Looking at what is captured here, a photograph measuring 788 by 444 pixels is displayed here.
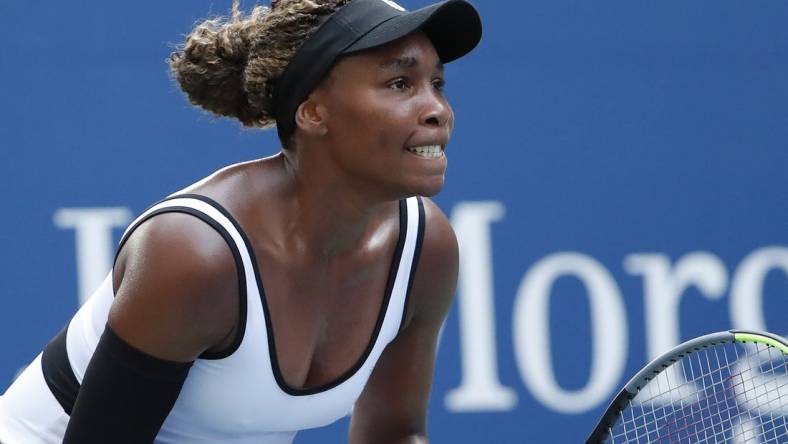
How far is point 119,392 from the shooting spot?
5.33ft

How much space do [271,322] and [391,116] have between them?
0.31 metres

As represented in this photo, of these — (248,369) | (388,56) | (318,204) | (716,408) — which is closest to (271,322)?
(248,369)

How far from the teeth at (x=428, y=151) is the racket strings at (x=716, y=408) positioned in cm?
57

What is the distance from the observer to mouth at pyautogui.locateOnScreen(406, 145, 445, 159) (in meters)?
1.65

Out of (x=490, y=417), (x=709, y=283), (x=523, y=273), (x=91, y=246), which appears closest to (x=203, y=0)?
(x=91, y=246)

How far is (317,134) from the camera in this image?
1.69m

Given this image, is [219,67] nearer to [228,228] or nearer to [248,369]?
[228,228]

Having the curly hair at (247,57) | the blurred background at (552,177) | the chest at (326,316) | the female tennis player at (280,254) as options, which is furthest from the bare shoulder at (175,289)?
the blurred background at (552,177)

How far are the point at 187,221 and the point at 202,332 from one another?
0.46 feet

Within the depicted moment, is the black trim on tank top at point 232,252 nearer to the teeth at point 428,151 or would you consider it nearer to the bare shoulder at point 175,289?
the bare shoulder at point 175,289

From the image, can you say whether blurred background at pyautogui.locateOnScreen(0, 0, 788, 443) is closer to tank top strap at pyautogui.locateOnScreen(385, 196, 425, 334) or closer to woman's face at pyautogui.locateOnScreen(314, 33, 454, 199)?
tank top strap at pyautogui.locateOnScreen(385, 196, 425, 334)

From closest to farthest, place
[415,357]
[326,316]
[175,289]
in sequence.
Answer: [175,289], [326,316], [415,357]

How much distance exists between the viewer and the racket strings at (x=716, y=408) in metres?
2.12

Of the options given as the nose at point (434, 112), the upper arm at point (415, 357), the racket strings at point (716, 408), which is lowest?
the racket strings at point (716, 408)
